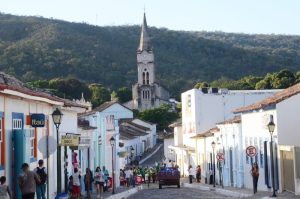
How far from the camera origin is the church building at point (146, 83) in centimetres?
17038

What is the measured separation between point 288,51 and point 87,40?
53698 mm

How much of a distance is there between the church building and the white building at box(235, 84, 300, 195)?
13152cm

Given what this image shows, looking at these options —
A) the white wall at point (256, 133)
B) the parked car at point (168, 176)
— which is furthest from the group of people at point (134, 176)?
the white wall at point (256, 133)

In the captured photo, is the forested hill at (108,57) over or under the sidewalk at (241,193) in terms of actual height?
over

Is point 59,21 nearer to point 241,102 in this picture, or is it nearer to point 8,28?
point 8,28

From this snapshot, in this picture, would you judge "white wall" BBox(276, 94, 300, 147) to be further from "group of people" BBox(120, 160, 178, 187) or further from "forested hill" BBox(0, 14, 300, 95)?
"forested hill" BBox(0, 14, 300, 95)

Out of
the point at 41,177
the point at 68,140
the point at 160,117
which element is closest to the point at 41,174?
the point at 41,177

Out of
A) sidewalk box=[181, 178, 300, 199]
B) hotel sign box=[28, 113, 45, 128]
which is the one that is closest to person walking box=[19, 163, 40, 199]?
hotel sign box=[28, 113, 45, 128]

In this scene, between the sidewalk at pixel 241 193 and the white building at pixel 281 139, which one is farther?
the white building at pixel 281 139

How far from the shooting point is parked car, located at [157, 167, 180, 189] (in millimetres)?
49500

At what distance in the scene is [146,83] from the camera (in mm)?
174250

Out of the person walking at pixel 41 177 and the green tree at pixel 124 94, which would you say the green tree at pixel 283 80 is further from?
the green tree at pixel 124 94

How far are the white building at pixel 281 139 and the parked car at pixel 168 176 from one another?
12643mm

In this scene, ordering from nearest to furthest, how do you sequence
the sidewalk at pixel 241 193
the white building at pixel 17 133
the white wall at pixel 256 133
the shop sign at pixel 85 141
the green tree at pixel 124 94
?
1. the white building at pixel 17 133
2. the sidewalk at pixel 241 193
3. the white wall at pixel 256 133
4. the shop sign at pixel 85 141
5. the green tree at pixel 124 94
